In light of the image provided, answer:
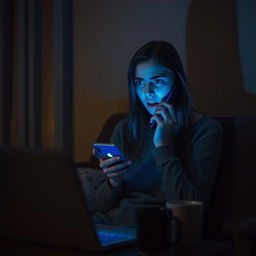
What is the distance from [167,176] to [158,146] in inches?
4.6

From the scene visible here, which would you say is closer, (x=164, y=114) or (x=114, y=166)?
(x=114, y=166)

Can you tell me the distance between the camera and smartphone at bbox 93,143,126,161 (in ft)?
4.88

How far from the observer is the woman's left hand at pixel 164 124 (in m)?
1.62

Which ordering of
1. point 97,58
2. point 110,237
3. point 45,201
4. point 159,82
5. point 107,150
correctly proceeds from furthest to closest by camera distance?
point 97,58 < point 159,82 < point 107,150 < point 110,237 < point 45,201

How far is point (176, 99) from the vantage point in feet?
5.93

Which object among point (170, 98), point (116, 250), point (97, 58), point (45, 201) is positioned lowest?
point (116, 250)

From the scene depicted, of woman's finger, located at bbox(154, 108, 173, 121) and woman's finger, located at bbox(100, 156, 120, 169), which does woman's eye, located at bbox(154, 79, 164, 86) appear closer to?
woman's finger, located at bbox(154, 108, 173, 121)

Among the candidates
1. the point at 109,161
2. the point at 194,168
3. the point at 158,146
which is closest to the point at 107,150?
the point at 109,161

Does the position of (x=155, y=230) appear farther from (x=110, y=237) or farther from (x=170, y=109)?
(x=170, y=109)

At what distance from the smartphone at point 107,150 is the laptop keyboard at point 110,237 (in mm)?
354

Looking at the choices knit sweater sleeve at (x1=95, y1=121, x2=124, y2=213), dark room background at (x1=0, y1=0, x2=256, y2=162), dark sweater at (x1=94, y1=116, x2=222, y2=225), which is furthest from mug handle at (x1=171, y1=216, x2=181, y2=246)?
dark room background at (x1=0, y1=0, x2=256, y2=162)

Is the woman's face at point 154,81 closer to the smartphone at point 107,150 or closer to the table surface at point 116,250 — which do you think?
the smartphone at point 107,150

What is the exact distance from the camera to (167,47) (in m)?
1.79

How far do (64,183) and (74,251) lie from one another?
0.16 meters
